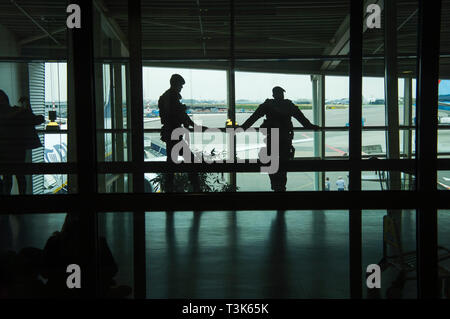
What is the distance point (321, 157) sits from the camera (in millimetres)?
3973

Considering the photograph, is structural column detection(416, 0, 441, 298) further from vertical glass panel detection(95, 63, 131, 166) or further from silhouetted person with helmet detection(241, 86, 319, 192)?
vertical glass panel detection(95, 63, 131, 166)

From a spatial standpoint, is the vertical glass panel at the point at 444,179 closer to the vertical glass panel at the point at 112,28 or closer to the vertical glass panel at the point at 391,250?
the vertical glass panel at the point at 391,250

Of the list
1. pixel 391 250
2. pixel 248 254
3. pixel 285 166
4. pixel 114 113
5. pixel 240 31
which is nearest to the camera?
pixel 391 250

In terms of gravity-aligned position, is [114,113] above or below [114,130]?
above

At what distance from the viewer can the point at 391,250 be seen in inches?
111

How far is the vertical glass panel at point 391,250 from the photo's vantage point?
2.58m

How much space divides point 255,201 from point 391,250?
1168mm

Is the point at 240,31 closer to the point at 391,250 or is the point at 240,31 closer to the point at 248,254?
the point at 248,254

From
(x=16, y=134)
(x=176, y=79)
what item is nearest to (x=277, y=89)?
(x=176, y=79)

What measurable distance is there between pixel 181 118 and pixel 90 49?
1.50m

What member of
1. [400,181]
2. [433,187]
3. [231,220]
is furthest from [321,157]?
[433,187]

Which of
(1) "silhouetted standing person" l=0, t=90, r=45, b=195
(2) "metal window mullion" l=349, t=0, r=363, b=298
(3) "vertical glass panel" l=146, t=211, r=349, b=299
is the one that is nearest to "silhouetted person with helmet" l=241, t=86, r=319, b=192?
(3) "vertical glass panel" l=146, t=211, r=349, b=299

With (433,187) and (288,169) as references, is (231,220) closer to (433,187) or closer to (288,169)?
(288,169)

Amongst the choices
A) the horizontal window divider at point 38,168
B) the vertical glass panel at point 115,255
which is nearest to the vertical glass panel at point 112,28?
the horizontal window divider at point 38,168
